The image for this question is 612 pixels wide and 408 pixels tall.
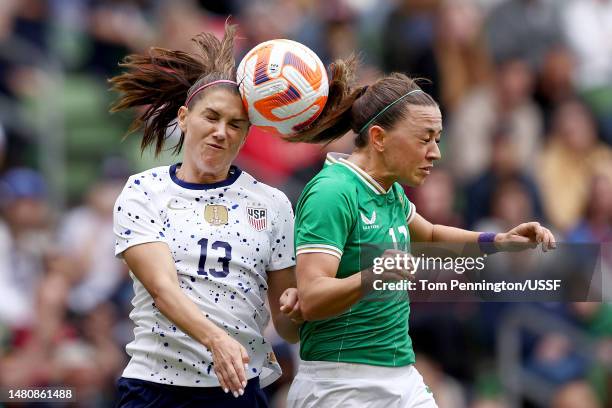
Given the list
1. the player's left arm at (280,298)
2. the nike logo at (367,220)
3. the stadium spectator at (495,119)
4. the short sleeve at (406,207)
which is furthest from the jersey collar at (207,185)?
the stadium spectator at (495,119)

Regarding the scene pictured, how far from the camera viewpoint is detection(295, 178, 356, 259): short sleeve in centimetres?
509

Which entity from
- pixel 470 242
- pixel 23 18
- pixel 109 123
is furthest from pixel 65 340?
pixel 470 242

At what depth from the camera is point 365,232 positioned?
17.3ft

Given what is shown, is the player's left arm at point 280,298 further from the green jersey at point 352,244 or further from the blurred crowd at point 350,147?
the blurred crowd at point 350,147

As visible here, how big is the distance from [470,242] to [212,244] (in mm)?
1189

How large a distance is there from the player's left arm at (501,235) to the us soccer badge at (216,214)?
3.08 feet

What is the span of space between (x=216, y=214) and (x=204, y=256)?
20 centimetres

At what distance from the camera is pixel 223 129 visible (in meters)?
5.30

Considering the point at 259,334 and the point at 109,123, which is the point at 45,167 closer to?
the point at 109,123

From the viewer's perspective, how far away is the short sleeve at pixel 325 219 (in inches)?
200

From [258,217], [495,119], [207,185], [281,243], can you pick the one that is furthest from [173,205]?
[495,119]

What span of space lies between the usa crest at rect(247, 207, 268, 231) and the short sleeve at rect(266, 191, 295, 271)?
59mm

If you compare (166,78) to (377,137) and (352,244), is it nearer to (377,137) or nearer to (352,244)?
(377,137)

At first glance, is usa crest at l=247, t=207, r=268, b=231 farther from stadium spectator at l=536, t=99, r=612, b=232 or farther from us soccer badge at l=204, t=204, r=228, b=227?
stadium spectator at l=536, t=99, r=612, b=232
